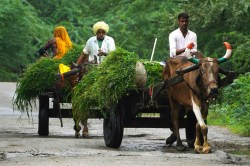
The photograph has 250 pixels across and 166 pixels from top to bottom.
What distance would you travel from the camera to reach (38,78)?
59.7ft

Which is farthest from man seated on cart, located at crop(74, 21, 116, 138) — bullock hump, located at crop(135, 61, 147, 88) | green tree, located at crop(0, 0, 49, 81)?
green tree, located at crop(0, 0, 49, 81)

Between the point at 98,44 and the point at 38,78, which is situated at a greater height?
the point at 98,44

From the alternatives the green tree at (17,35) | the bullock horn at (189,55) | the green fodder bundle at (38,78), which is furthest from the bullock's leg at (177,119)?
the green tree at (17,35)

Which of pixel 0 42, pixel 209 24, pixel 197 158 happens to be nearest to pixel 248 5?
pixel 209 24

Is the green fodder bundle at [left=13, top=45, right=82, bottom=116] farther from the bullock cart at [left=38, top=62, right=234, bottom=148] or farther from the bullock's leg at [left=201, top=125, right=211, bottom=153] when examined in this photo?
the bullock's leg at [left=201, top=125, right=211, bottom=153]

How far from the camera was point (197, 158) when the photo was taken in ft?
43.8

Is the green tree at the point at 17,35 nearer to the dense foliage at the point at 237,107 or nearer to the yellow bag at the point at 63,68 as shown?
the dense foliage at the point at 237,107

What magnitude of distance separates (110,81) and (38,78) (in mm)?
3671

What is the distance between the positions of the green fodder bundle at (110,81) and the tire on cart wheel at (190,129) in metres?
1.02

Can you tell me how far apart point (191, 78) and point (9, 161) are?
3.11 meters

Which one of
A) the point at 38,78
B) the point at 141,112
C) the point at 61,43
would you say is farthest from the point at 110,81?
the point at 61,43

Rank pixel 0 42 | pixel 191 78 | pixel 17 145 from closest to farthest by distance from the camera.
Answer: pixel 191 78
pixel 17 145
pixel 0 42

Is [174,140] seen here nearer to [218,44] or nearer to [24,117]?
[24,117]

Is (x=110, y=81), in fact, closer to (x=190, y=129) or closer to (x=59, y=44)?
(x=190, y=129)
